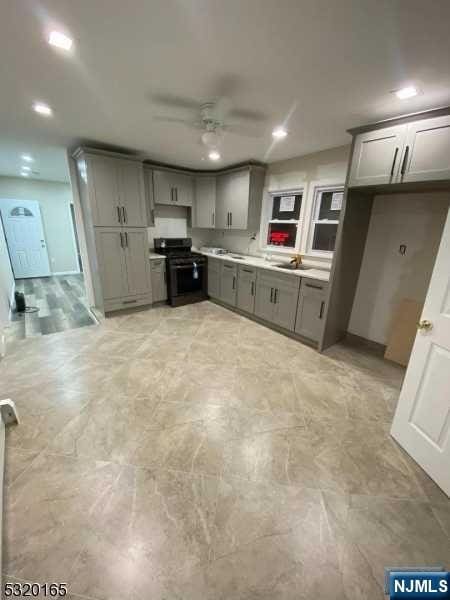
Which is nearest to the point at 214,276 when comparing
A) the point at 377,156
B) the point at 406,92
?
the point at 377,156

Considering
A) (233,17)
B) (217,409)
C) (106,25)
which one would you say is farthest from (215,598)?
(106,25)

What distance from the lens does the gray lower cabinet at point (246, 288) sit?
12.6 ft

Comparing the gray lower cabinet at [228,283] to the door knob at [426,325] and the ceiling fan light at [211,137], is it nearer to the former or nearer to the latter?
the ceiling fan light at [211,137]

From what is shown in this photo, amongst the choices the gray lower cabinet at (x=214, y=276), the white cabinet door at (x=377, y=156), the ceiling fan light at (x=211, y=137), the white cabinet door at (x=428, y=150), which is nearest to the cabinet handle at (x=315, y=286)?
the white cabinet door at (x=377, y=156)

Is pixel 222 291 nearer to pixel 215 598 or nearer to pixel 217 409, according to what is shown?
pixel 217 409

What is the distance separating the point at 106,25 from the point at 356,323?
371cm

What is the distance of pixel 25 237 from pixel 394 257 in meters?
7.97

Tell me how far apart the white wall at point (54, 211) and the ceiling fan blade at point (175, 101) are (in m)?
5.79

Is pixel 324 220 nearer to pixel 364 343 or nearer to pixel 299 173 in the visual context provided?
pixel 299 173

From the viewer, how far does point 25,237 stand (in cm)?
612

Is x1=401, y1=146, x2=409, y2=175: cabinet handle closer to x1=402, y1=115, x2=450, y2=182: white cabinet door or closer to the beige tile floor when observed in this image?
x1=402, y1=115, x2=450, y2=182: white cabinet door

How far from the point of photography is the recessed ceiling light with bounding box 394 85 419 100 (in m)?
1.70

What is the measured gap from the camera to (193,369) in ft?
8.68

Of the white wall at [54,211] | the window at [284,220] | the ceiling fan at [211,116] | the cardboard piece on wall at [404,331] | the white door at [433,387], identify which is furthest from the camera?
the white wall at [54,211]
